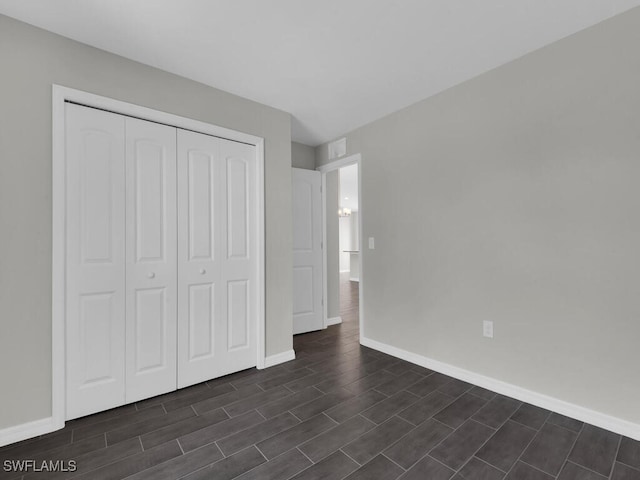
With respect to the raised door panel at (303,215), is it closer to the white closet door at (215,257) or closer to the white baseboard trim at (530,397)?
the white closet door at (215,257)

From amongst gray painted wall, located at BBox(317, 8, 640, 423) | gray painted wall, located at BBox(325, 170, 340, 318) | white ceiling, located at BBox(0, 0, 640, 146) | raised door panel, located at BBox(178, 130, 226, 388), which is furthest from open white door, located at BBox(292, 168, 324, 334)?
white ceiling, located at BBox(0, 0, 640, 146)

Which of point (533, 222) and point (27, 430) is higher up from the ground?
point (533, 222)

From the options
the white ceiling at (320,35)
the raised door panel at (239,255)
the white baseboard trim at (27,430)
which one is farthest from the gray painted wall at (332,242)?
the white baseboard trim at (27,430)

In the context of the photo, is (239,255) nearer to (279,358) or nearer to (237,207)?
(237,207)

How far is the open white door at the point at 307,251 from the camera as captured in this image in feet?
13.0

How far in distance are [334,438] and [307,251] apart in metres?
2.48

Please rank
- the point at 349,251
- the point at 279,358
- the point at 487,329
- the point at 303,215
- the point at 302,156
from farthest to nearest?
the point at 349,251
the point at 302,156
the point at 303,215
the point at 279,358
the point at 487,329

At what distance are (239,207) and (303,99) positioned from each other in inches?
47.6

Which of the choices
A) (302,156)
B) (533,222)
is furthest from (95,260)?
(533,222)

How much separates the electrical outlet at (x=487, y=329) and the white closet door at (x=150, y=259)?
8.31 ft

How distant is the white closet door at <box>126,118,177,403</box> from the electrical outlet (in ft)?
8.31

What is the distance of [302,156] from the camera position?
4.21 m

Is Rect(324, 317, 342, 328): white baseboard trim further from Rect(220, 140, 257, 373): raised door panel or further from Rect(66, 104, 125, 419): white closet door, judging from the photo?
Rect(66, 104, 125, 419): white closet door

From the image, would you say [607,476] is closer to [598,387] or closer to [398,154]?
[598,387]
